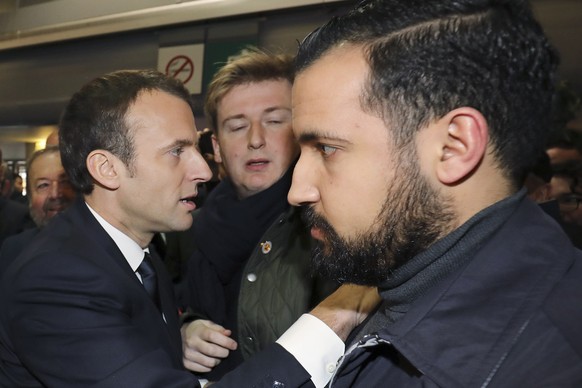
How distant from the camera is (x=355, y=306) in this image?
3.99ft

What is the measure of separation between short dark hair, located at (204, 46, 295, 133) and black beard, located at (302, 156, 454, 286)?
1.01m

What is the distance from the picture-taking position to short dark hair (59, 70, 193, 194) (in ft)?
5.60

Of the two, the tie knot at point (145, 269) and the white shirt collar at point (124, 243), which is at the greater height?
the white shirt collar at point (124, 243)

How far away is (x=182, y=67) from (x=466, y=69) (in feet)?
15.3

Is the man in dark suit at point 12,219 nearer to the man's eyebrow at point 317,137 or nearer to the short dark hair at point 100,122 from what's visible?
the short dark hair at point 100,122

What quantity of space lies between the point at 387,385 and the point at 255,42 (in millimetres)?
4221

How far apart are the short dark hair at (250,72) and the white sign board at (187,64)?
10.6ft

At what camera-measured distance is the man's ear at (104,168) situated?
168 cm

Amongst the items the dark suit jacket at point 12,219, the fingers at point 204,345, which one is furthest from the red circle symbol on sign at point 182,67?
the fingers at point 204,345

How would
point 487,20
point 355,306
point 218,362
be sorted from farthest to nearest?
point 218,362, point 355,306, point 487,20

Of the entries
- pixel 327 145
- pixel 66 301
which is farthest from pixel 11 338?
pixel 327 145

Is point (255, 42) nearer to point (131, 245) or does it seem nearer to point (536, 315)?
point (131, 245)

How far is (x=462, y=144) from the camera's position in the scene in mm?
832

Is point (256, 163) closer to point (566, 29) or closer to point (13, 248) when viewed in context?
point (13, 248)
